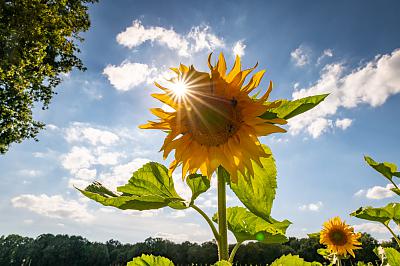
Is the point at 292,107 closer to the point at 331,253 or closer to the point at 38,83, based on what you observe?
the point at 331,253

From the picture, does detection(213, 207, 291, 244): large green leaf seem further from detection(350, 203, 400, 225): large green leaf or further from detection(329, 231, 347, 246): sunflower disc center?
detection(329, 231, 347, 246): sunflower disc center

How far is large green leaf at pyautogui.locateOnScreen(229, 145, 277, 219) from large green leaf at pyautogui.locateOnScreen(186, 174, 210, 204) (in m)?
0.07

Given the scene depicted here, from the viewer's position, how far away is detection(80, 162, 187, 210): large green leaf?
0.92 metres

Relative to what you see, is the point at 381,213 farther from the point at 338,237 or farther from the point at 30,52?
the point at 30,52

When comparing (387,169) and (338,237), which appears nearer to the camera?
(387,169)

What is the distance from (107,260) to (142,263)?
53474mm

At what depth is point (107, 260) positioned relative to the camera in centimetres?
5034

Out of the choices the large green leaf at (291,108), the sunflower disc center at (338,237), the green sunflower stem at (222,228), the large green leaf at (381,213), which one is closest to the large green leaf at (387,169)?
the large green leaf at (381,213)

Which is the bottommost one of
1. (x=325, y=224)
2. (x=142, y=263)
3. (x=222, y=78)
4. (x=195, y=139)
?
(x=142, y=263)

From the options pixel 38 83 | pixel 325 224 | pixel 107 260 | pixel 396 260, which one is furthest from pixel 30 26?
pixel 107 260

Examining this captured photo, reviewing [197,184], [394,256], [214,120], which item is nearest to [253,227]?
[197,184]

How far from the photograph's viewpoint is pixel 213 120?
0.94m

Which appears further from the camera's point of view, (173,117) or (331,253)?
(331,253)

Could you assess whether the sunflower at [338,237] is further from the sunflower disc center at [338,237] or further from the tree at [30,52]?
the tree at [30,52]
